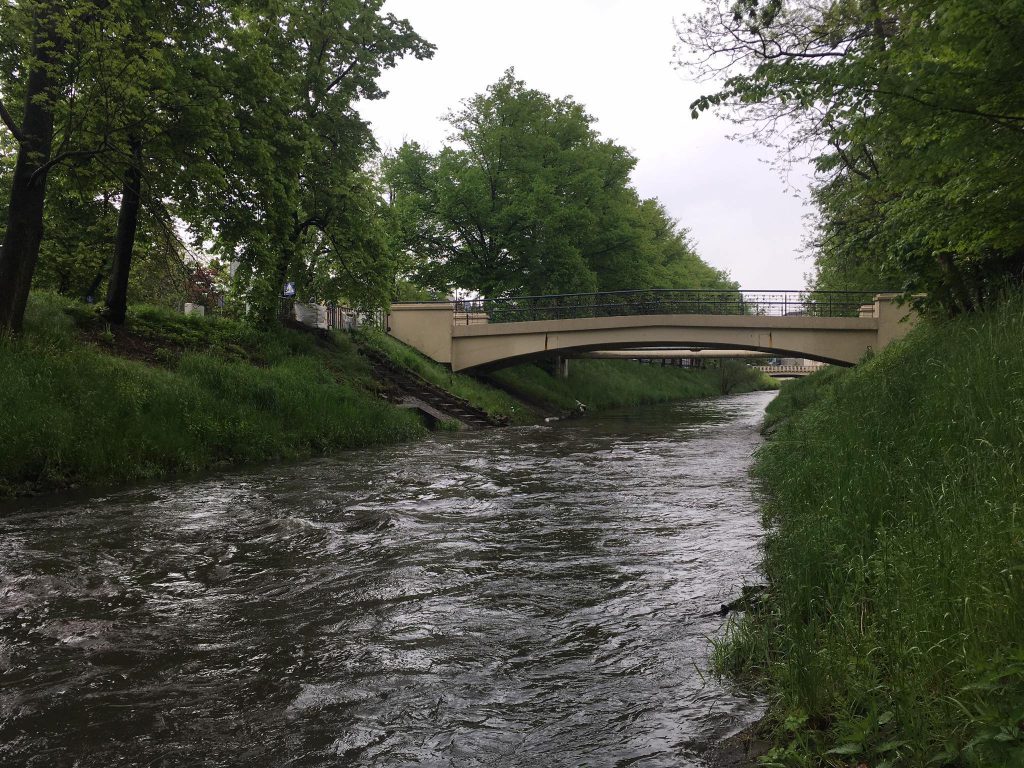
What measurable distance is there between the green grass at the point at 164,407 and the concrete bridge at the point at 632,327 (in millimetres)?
10218

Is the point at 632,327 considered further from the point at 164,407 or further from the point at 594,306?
the point at 164,407

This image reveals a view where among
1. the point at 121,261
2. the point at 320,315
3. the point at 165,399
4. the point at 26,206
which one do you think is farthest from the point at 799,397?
the point at 26,206

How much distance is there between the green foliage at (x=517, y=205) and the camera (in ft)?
106

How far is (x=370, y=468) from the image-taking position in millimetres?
14070

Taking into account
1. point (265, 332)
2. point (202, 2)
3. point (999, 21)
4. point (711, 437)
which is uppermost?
point (202, 2)

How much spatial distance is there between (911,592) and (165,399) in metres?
12.8

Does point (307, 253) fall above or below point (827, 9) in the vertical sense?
below

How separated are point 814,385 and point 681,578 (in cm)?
2229

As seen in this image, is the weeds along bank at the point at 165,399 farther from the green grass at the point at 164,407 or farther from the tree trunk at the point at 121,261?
the tree trunk at the point at 121,261

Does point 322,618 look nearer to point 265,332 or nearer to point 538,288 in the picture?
point 265,332

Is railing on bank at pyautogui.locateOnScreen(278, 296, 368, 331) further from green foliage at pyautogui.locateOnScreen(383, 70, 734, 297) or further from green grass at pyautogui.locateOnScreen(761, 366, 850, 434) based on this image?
green grass at pyautogui.locateOnScreen(761, 366, 850, 434)

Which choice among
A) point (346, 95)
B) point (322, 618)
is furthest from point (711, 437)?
point (322, 618)

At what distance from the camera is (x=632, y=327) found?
2973 centimetres

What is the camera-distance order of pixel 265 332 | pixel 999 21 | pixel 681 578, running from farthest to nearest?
pixel 265 332
pixel 681 578
pixel 999 21
